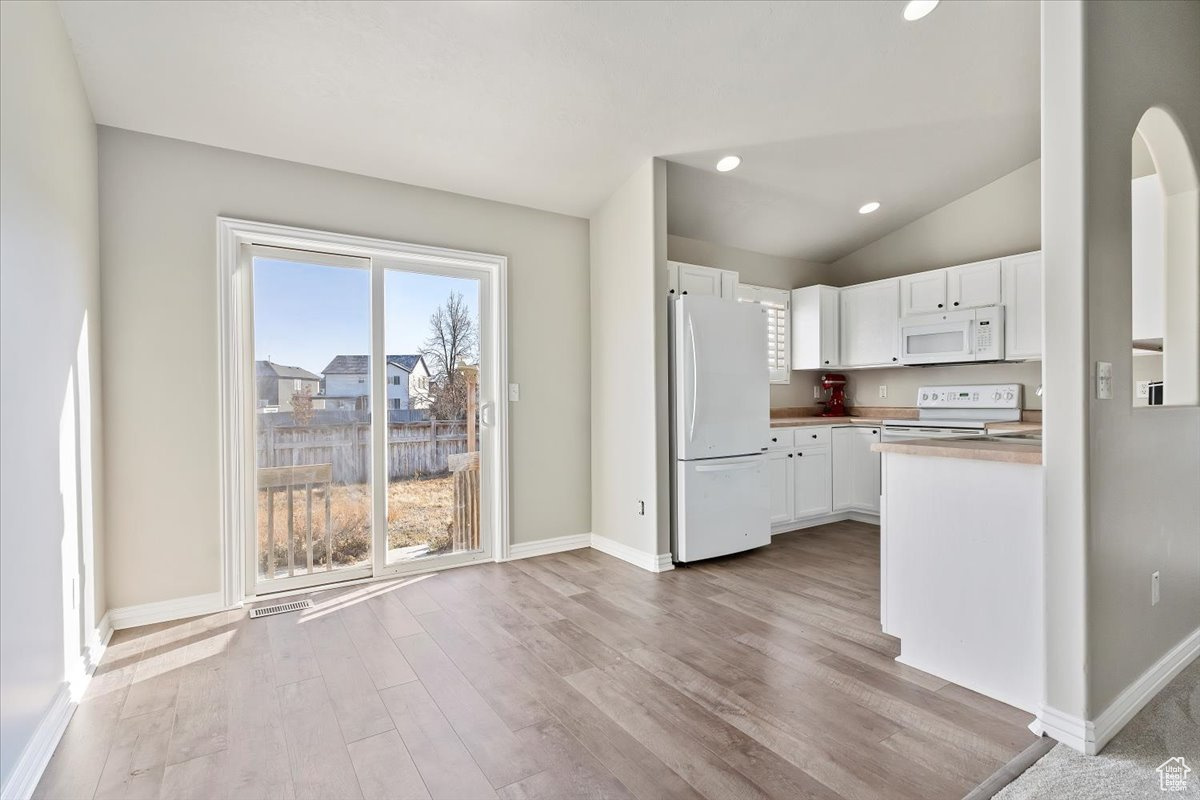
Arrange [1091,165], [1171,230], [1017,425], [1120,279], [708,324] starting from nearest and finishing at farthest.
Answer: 1. [1091,165]
2. [1120,279]
3. [1171,230]
4. [708,324]
5. [1017,425]

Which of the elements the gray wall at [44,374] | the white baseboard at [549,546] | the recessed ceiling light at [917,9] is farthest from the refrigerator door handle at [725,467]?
the gray wall at [44,374]

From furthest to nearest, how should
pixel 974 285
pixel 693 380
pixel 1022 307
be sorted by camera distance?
pixel 974 285 → pixel 1022 307 → pixel 693 380

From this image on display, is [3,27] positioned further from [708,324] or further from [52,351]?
[708,324]

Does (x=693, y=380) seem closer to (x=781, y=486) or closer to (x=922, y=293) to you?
(x=781, y=486)

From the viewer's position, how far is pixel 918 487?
7.64 feet

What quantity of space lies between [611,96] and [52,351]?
2.63m

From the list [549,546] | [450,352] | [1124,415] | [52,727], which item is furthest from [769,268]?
[52,727]

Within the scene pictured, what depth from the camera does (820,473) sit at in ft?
15.9

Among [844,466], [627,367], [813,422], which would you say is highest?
[627,367]

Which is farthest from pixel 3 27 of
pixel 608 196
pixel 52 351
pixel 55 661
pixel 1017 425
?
pixel 1017 425

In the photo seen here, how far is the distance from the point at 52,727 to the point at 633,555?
281 cm

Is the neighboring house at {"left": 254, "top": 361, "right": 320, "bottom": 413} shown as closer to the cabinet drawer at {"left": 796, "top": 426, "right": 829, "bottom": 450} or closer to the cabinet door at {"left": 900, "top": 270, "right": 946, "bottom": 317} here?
the cabinet drawer at {"left": 796, "top": 426, "right": 829, "bottom": 450}

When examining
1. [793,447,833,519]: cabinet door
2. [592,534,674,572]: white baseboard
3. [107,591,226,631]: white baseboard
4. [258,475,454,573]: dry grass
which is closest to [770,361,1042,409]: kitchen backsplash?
[793,447,833,519]: cabinet door

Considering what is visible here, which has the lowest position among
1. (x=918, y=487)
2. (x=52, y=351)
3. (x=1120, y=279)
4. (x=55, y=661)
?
(x=55, y=661)
